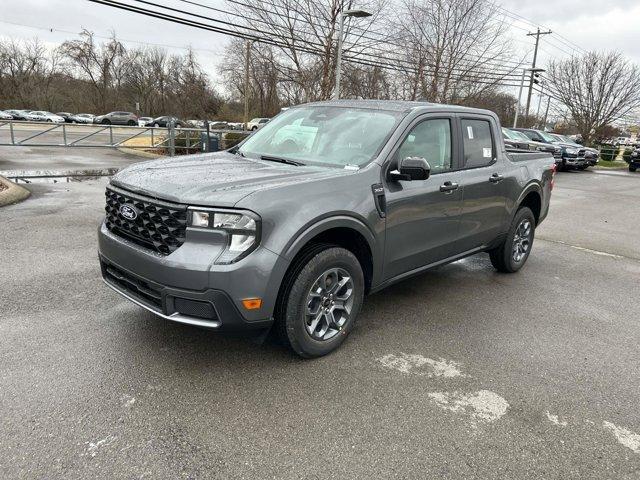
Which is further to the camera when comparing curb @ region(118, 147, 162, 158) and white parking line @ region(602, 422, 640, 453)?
curb @ region(118, 147, 162, 158)

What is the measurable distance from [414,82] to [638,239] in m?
20.6

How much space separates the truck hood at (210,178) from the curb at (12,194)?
5.49 meters

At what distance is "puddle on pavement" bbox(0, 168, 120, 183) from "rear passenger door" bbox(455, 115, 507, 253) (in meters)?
9.43

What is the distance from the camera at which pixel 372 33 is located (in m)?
25.5

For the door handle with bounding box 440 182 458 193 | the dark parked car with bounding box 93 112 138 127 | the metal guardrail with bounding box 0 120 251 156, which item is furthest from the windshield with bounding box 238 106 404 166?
the dark parked car with bounding box 93 112 138 127

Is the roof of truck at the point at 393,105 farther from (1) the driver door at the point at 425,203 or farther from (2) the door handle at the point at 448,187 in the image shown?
(2) the door handle at the point at 448,187

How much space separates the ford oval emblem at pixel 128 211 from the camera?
3143 mm

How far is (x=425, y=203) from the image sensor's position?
3.93m

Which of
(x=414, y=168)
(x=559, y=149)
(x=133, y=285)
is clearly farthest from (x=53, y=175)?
(x=559, y=149)

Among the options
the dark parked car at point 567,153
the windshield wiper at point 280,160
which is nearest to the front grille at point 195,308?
the windshield wiper at point 280,160

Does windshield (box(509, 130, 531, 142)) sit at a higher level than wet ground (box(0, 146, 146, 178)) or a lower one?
higher

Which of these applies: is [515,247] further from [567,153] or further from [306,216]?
[567,153]

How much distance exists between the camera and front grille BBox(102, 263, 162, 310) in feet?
9.71

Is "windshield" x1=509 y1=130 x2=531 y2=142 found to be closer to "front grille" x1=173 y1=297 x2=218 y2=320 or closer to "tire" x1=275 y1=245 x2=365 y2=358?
"tire" x1=275 y1=245 x2=365 y2=358
